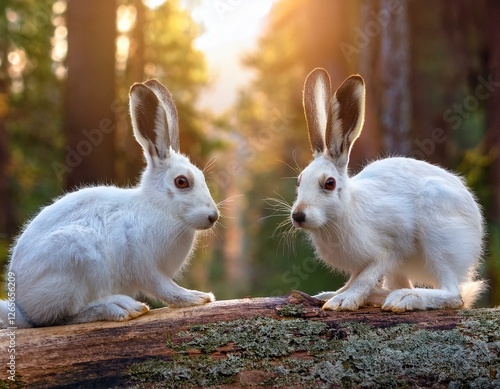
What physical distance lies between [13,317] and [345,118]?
9.98 ft

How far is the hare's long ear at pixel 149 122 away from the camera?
202 inches

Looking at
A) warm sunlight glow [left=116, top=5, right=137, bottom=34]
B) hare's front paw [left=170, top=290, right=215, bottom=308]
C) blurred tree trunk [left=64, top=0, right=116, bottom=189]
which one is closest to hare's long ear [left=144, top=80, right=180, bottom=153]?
hare's front paw [left=170, top=290, right=215, bottom=308]

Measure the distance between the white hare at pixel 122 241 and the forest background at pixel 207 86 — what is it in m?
0.84

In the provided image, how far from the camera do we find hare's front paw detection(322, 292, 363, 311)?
4.85m

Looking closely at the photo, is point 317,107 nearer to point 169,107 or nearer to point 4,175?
point 169,107

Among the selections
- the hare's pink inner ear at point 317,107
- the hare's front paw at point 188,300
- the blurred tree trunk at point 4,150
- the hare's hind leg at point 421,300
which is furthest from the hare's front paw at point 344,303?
the blurred tree trunk at point 4,150

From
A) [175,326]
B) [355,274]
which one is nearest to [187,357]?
[175,326]

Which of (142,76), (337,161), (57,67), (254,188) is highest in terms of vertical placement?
(57,67)

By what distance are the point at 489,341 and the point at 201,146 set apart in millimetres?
12223

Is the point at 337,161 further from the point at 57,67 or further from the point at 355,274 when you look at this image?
the point at 57,67

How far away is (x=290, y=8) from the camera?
1599cm

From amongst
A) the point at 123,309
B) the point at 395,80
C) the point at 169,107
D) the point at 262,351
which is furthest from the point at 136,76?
the point at 262,351

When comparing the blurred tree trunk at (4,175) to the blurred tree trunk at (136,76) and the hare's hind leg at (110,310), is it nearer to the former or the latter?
the blurred tree trunk at (136,76)

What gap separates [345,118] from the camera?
5.22m
